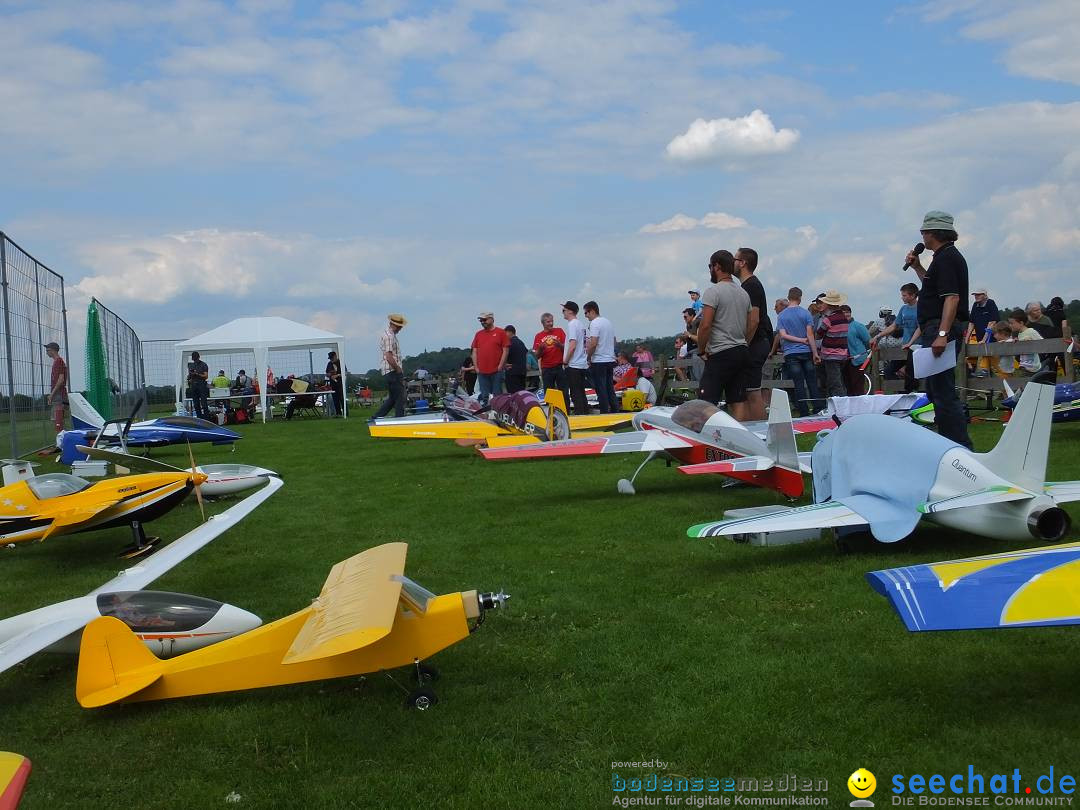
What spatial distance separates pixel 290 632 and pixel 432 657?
0.75 m

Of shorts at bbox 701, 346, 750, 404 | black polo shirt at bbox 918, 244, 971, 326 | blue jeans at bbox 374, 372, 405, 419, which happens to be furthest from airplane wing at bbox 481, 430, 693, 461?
blue jeans at bbox 374, 372, 405, 419

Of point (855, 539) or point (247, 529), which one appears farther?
point (247, 529)

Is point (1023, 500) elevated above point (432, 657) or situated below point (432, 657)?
above

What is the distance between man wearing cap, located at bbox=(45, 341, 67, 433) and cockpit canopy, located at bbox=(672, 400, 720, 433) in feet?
32.3

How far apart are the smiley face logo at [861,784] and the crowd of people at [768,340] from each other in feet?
14.1

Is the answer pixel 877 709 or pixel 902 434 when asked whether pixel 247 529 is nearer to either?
pixel 902 434

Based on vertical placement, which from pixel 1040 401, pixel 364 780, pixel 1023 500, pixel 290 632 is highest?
pixel 1040 401

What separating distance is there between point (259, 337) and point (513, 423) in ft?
56.0

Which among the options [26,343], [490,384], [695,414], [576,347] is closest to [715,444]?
[695,414]

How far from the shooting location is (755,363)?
8.69 meters

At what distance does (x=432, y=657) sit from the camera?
14.2ft

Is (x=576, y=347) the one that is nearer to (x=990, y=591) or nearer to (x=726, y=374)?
(x=726, y=374)

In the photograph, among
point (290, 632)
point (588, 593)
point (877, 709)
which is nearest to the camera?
point (877, 709)

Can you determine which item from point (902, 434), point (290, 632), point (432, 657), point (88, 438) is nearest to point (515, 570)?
point (432, 657)
